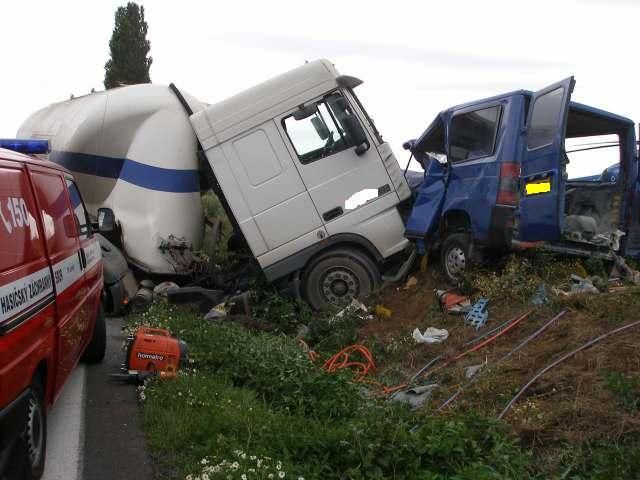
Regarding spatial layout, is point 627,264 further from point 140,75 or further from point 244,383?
point 140,75

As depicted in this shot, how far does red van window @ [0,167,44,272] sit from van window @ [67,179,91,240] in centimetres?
181

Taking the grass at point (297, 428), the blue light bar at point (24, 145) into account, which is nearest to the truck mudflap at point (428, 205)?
the grass at point (297, 428)

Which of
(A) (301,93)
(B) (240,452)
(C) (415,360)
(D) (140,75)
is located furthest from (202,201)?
(D) (140,75)

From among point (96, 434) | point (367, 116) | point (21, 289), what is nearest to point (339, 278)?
point (367, 116)

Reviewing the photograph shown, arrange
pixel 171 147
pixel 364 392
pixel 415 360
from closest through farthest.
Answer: pixel 364 392 < pixel 415 360 < pixel 171 147

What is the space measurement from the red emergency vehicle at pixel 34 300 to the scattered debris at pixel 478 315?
3.50 metres

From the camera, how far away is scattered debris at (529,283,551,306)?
6.71 meters

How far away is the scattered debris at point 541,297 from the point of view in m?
6.71

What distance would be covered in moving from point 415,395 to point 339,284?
12.9 feet

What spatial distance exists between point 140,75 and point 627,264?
20.7m

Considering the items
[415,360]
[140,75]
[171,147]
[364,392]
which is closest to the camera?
[364,392]

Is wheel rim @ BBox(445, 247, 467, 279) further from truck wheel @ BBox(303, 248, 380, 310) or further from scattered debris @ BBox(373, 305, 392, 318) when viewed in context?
truck wheel @ BBox(303, 248, 380, 310)

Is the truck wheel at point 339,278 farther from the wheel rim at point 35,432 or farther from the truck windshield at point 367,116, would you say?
the wheel rim at point 35,432

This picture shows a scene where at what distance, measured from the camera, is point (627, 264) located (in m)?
8.13
